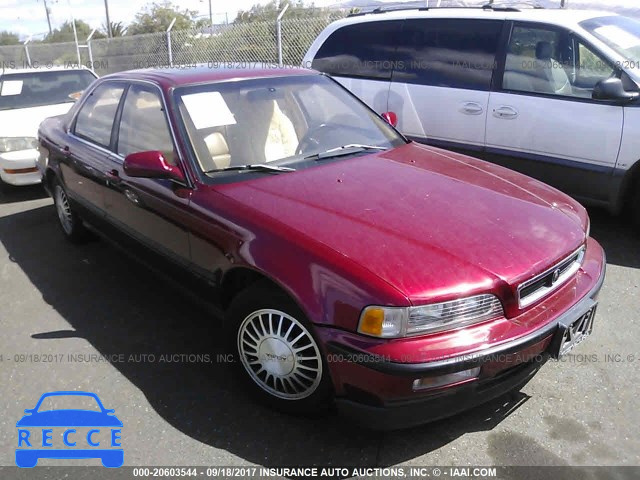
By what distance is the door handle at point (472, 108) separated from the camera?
5066 mm

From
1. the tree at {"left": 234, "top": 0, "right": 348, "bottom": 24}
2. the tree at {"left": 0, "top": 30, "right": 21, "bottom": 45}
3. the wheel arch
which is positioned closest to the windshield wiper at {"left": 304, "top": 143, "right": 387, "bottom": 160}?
the wheel arch

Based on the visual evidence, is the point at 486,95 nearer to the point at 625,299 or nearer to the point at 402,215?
the point at 625,299

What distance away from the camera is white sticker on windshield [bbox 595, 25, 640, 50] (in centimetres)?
461

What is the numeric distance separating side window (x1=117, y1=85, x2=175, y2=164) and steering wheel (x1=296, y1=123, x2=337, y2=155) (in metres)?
0.77

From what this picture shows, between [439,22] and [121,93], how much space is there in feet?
10.2

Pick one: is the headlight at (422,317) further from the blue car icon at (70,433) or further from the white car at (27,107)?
the white car at (27,107)

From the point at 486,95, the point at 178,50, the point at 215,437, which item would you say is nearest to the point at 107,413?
the point at 215,437

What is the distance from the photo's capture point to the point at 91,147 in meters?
4.18

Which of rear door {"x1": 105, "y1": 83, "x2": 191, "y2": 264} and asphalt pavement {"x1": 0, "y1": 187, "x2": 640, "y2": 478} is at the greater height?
rear door {"x1": 105, "y1": 83, "x2": 191, "y2": 264}

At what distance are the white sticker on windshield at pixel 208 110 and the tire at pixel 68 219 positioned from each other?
2.09 meters

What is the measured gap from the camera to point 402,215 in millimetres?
2656

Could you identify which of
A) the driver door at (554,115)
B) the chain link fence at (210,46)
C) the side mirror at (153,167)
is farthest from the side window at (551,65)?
the chain link fence at (210,46)

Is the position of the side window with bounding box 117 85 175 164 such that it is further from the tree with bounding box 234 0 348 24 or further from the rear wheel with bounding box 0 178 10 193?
the tree with bounding box 234 0 348 24

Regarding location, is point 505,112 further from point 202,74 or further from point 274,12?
point 274,12
